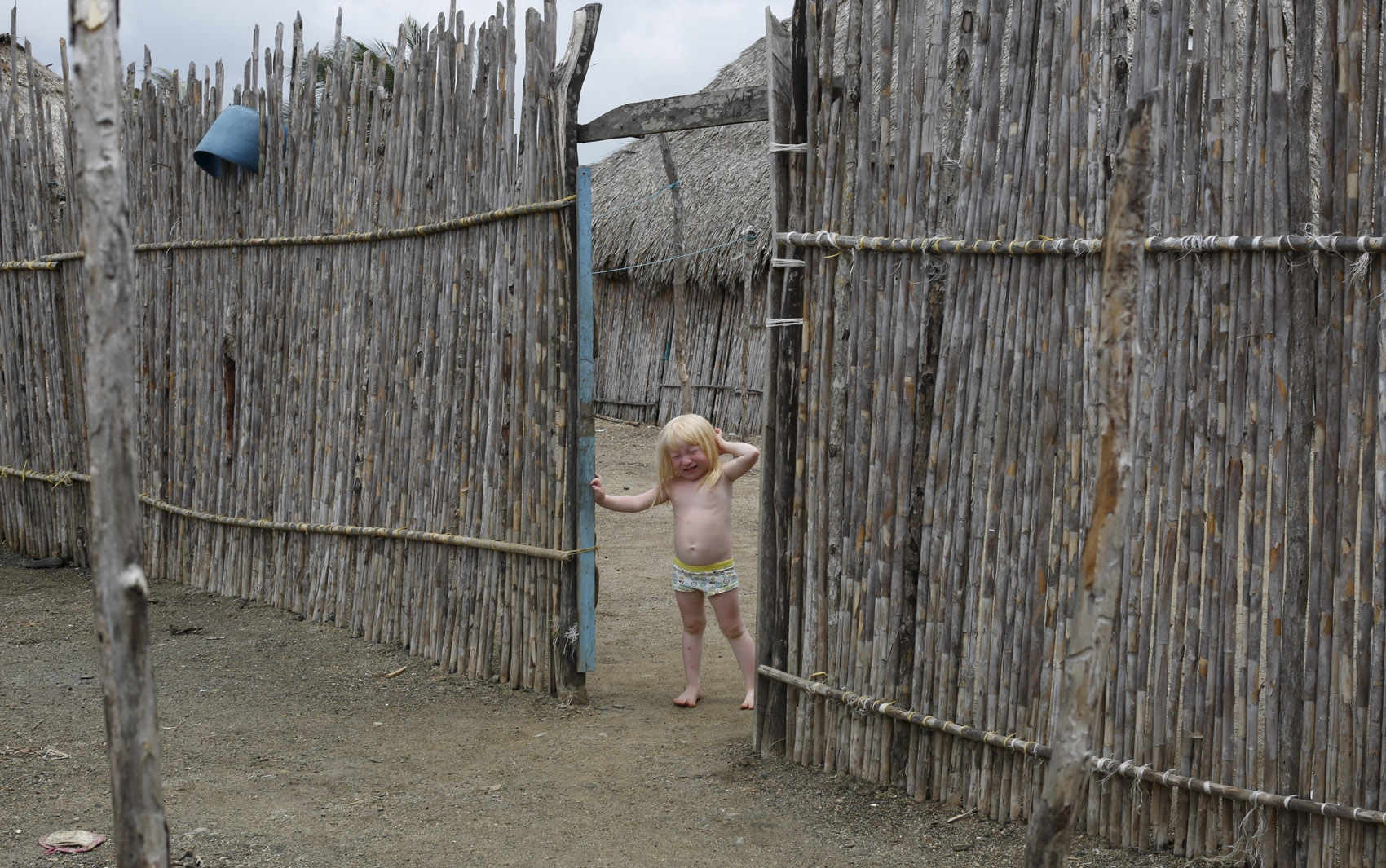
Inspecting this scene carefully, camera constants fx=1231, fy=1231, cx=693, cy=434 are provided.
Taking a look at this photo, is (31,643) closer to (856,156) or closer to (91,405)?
(91,405)

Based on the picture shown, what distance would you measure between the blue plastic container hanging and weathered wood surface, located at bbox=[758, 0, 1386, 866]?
138 inches

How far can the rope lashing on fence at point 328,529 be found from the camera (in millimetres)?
4902

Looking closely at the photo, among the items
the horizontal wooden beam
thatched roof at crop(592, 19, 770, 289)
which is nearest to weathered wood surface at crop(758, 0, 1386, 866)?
the horizontal wooden beam

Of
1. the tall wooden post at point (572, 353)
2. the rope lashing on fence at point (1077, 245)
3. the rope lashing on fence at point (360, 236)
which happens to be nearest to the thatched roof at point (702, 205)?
the rope lashing on fence at point (360, 236)

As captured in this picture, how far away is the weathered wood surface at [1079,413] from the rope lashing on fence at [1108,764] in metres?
0.03

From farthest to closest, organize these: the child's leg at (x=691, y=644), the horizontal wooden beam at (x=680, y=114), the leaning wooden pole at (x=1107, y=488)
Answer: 1. the child's leg at (x=691, y=644)
2. the horizontal wooden beam at (x=680, y=114)
3. the leaning wooden pole at (x=1107, y=488)

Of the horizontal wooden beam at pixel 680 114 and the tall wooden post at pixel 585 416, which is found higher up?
the horizontal wooden beam at pixel 680 114

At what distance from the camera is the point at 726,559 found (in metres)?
4.73

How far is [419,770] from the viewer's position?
4145 mm

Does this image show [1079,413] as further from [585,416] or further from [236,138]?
[236,138]

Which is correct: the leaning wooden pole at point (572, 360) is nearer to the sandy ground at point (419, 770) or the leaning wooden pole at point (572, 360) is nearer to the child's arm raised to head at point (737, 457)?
the sandy ground at point (419, 770)

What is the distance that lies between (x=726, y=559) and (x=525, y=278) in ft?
4.48

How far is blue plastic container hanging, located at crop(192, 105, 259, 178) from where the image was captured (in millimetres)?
6188

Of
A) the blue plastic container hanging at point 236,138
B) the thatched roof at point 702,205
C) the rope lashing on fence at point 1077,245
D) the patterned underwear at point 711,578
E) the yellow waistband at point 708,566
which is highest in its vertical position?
the thatched roof at point 702,205
